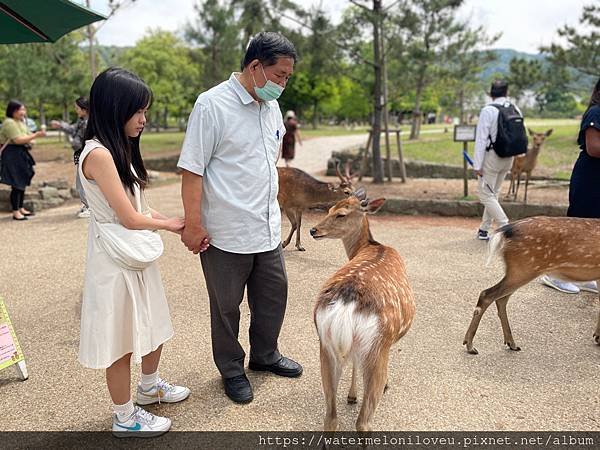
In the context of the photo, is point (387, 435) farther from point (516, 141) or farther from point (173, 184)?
point (173, 184)

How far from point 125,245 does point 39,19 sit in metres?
1.52

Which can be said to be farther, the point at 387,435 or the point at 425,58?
the point at 425,58

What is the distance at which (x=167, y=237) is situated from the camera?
6.29 meters

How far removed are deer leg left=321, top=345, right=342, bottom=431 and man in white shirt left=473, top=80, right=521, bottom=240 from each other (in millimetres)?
3957

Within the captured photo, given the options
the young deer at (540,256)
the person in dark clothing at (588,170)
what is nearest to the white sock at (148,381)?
the young deer at (540,256)

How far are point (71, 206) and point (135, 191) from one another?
7.38m

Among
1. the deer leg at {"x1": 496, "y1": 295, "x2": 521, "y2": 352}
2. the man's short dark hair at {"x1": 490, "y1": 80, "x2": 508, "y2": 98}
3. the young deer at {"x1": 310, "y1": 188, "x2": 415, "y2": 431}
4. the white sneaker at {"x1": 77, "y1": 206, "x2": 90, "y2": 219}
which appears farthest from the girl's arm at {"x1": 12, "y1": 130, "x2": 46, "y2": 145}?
the deer leg at {"x1": 496, "y1": 295, "x2": 521, "y2": 352}

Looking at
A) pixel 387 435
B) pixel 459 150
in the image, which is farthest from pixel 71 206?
pixel 459 150

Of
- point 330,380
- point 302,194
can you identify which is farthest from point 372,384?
point 302,194

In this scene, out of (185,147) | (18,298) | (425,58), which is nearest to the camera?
(185,147)

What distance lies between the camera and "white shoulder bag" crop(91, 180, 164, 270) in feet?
6.72

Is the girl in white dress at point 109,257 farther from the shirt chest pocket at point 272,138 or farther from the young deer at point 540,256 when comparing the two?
the young deer at point 540,256

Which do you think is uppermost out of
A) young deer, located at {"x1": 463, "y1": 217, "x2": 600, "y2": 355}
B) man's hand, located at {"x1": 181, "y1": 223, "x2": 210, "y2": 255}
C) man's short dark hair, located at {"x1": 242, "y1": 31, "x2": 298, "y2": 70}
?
man's short dark hair, located at {"x1": 242, "y1": 31, "x2": 298, "y2": 70}

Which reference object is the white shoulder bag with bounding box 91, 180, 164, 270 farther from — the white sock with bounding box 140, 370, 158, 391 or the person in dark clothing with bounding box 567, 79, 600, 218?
the person in dark clothing with bounding box 567, 79, 600, 218
